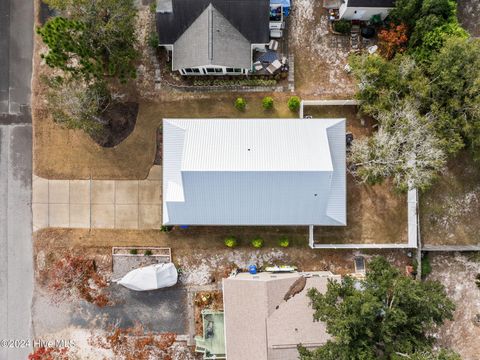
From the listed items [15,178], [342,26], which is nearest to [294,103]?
[342,26]

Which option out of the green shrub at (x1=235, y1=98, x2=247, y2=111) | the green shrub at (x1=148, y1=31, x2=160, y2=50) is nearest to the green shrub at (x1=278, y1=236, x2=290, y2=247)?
the green shrub at (x1=235, y1=98, x2=247, y2=111)

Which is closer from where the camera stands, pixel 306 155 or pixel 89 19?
pixel 89 19

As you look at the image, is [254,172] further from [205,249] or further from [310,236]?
[205,249]

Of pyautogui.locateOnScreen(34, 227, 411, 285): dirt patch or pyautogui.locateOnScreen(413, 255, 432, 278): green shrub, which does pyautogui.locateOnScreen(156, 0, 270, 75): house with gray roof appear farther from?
pyautogui.locateOnScreen(413, 255, 432, 278): green shrub

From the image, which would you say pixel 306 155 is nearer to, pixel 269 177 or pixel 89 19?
pixel 269 177

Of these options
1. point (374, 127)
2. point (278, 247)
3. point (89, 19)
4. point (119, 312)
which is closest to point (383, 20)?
point (374, 127)

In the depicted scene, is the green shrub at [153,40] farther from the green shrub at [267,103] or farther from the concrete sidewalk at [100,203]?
the concrete sidewalk at [100,203]

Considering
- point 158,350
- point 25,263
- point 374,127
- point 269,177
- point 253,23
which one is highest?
point 253,23
